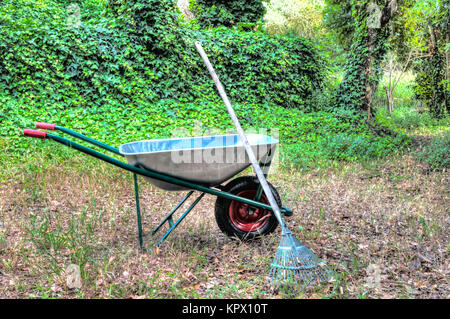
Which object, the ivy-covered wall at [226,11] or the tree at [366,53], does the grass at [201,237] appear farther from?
the ivy-covered wall at [226,11]

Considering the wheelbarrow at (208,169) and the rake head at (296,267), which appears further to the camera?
the wheelbarrow at (208,169)

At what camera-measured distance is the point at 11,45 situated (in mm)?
6426

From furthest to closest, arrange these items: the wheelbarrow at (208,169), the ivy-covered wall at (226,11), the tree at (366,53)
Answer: the ivy-covered wall at (226,11), the tree at (366,53), the wheelbarrow at (208,169)

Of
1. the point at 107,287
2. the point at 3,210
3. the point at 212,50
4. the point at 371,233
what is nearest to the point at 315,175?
the point at 371,233

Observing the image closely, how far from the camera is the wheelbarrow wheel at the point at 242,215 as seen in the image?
3.18 m

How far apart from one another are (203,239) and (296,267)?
3.91ft

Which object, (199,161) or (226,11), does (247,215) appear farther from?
(226,11)

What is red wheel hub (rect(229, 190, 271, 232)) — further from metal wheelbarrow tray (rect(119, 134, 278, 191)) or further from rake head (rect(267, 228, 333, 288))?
rake head (rect(267, 228, 333, 288))

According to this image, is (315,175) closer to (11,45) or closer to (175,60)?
(175,60)

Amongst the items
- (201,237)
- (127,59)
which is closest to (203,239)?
(201,237)

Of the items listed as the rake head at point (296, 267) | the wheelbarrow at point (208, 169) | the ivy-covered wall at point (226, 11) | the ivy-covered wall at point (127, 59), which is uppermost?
the ivy-covered wall at point (226, 11)

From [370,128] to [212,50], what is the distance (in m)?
4.10

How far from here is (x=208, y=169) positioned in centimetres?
291

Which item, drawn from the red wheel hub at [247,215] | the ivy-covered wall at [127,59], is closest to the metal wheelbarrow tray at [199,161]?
the red wheel hub at [247,215]
